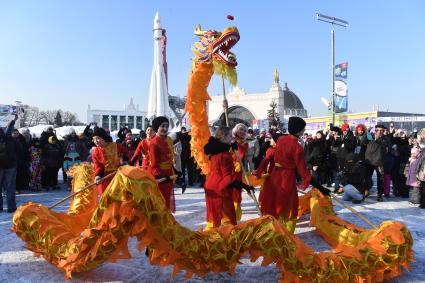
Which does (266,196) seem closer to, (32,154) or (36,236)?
(36,236)

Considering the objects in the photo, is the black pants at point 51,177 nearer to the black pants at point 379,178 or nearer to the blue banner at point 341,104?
the black pants at point 379,178

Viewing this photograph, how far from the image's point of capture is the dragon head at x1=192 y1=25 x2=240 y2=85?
20.7 ft

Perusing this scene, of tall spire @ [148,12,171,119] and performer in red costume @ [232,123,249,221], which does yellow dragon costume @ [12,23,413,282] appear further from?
tall spire @ [148,12,171,119]

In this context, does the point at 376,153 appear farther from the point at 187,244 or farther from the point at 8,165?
the point at 8,165

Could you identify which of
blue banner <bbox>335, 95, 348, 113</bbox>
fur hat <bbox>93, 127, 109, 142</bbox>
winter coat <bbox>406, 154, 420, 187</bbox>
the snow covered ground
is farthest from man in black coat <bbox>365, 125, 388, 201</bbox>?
blue banner <bbox>335, 95, 348, 113</bbox>

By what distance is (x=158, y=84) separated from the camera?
42.4 meters

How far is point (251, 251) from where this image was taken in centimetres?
340

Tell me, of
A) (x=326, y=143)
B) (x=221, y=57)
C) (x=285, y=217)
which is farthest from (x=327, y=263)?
(x=326, y=143)

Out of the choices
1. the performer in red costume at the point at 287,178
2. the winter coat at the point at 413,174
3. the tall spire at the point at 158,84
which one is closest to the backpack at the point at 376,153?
the winter coat at the point at 413,174

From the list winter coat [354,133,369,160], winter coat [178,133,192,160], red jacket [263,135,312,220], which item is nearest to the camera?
red jacket [263,135,312,220]

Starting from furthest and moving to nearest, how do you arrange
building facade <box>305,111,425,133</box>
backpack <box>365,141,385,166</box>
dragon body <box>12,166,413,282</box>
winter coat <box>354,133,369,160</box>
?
building facade <box>305,111,425,133</box> → winter coat <box>354,133,369,160</box> → backpack <box>365,141,385,166</box> → dragon body <box>12,166,413,282</box>

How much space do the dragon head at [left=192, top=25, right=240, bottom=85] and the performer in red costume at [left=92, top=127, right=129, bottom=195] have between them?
2.24 m

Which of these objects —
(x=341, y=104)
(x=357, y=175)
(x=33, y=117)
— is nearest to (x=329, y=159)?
(x=357, y=175)

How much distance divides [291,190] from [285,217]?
368mm
